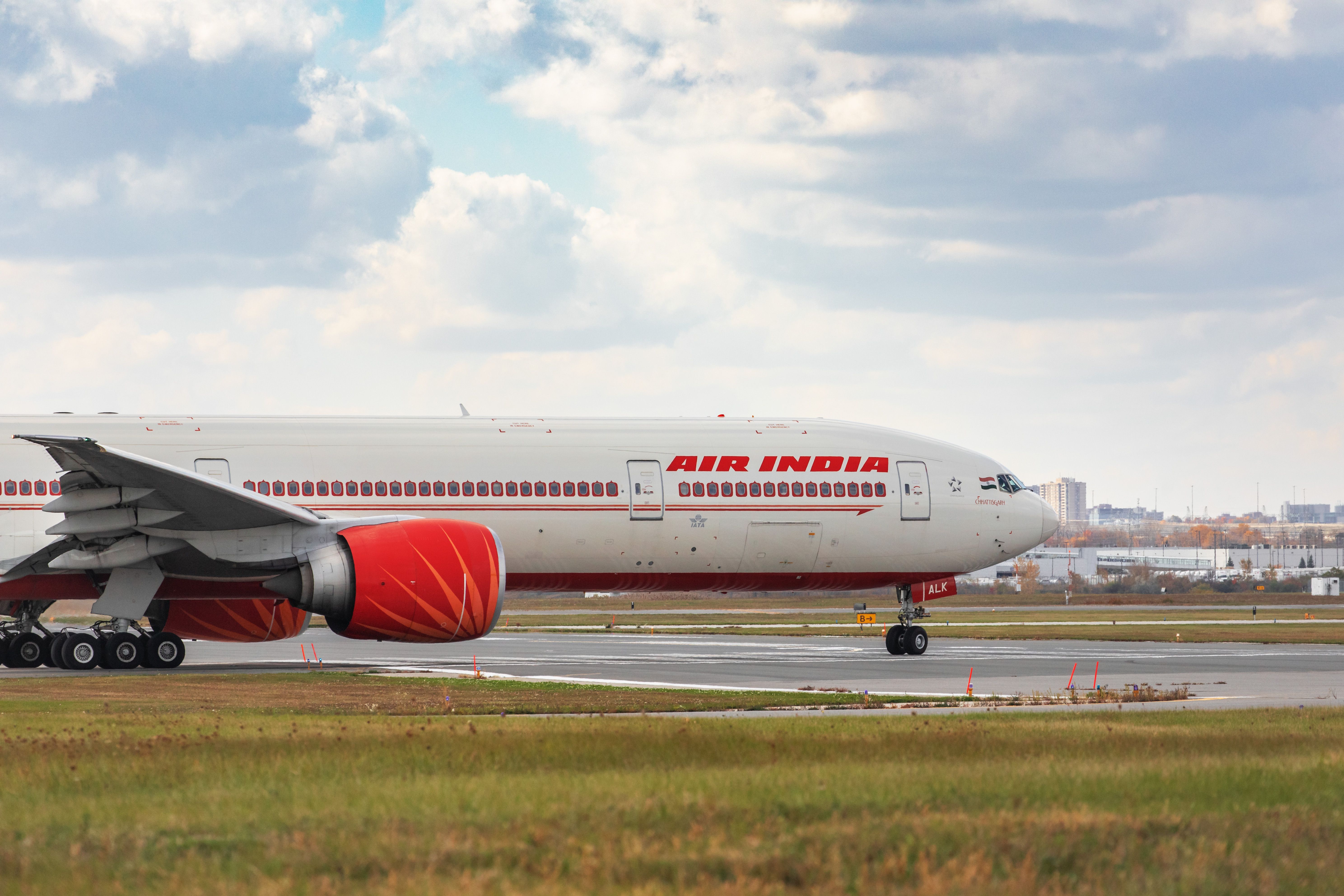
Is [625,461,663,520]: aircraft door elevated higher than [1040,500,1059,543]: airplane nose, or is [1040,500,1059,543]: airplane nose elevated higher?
[625,461,663,520]: aircraft door

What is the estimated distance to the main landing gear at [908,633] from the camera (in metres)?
30.8

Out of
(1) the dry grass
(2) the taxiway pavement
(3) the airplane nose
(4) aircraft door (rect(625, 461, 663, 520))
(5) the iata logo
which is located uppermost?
(5) the iata logo

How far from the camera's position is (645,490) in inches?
1073

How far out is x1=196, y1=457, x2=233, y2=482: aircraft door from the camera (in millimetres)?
25078

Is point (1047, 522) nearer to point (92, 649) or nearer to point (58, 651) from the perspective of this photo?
point (92, 649)

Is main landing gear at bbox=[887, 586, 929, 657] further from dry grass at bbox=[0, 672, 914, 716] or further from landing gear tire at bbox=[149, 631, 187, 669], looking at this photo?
landing gear tire at bbox=[149, 631, 187, 669]

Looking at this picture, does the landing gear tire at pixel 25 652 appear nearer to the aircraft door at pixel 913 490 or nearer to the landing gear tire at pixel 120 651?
the landing gear tire at pixel 120 651

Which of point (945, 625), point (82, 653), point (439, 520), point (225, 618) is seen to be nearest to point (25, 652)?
point (82, 653)

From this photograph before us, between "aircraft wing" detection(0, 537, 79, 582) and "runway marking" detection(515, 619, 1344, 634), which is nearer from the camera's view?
"aircraft wing" detection(0, 537, 79, 582)

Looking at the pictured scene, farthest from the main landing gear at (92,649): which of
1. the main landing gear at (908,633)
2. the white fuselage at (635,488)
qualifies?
the main landing gear at (908,633)

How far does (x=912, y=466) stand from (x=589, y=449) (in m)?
6.99

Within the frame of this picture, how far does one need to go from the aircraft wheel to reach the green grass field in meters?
11.0

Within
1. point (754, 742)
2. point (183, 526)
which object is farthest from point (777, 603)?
point (754, 742)

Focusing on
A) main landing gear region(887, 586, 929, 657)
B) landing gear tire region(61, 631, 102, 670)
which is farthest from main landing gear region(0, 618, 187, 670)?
main landing gear region(887, 586, 929, 657)
